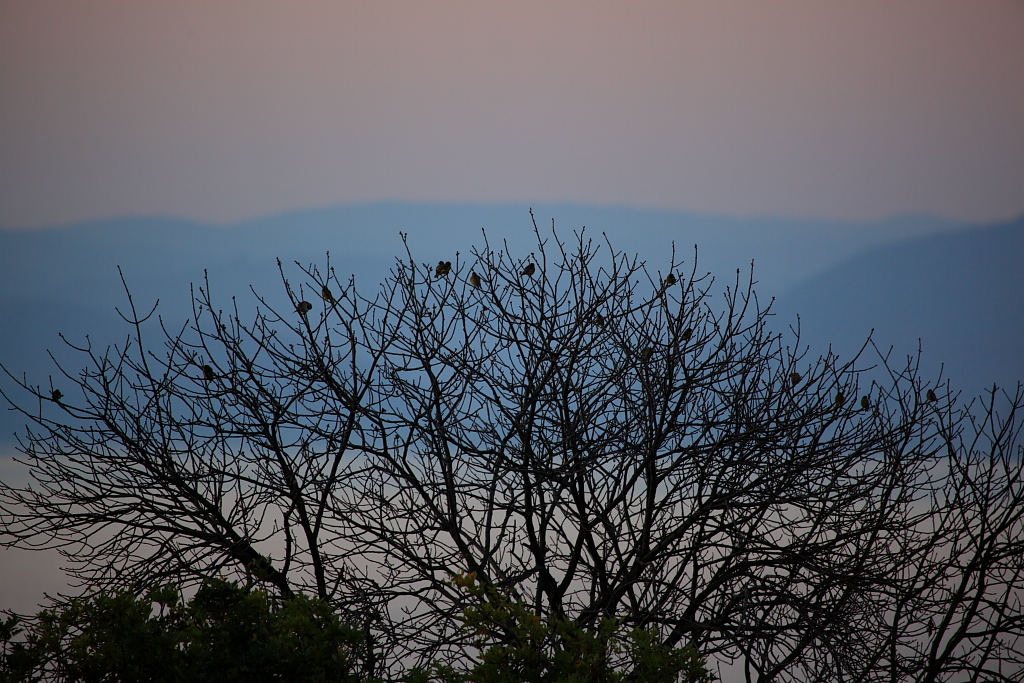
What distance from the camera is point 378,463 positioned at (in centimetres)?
512

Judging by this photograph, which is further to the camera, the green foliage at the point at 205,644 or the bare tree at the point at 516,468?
the bare tree at the point at 516,468

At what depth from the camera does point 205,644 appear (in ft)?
9.61

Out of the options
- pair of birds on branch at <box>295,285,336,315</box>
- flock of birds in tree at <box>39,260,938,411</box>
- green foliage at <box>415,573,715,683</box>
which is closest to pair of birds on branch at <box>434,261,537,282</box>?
flock of birds in tree at <box>39,260,938,411</box>

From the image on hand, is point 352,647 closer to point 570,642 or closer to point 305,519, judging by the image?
point 570,642

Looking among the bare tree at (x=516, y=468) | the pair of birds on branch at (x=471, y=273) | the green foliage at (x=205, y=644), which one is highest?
the pair of birds on branch at (x=471, y=273)

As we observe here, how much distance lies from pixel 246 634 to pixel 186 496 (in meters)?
1.91

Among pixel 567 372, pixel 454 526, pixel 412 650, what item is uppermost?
pixel 567 372

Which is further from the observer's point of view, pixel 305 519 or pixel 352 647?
pixel 305 519

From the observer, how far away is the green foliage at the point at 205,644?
2.88 m

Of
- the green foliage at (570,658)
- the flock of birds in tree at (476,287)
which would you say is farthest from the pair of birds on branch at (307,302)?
the green foliage at (570,658)

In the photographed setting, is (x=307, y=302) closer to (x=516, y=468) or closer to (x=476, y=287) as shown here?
(x=476, y=287)

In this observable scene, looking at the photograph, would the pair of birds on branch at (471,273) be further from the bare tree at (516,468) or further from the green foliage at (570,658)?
the green foliage at (570,658)

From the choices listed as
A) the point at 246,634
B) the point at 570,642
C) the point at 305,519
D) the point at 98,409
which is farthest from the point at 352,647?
the point at 98,409

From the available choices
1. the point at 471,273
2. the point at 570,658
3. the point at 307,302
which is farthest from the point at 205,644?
the point at 471,273
